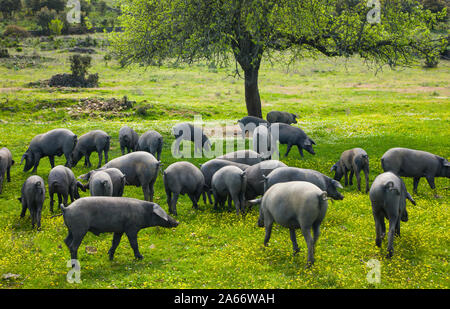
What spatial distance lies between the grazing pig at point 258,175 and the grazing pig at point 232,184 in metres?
0.52

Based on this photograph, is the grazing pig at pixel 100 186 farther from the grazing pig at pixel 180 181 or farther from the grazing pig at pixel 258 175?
the grazing pig at pixel 258 175

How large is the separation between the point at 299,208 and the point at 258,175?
448 cm

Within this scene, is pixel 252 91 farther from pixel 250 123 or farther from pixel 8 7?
pixel 8 7

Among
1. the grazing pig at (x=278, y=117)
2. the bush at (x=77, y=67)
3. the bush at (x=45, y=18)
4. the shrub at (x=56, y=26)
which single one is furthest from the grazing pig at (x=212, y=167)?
the bush at (x=45, y=18)

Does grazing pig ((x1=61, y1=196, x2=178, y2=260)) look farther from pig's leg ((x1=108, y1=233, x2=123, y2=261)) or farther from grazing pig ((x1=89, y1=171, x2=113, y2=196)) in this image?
grazing pig ((x1=89, y1=171, x2=113, y2=196))

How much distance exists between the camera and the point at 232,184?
44.7 feet

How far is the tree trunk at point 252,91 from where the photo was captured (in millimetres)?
25859

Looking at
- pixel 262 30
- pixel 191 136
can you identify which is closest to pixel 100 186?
pixel 191 136

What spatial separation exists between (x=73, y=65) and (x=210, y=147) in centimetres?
3137

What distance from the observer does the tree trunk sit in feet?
84.8

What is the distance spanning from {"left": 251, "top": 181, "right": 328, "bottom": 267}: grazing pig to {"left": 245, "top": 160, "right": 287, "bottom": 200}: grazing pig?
123 inches

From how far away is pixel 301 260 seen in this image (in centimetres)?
1016

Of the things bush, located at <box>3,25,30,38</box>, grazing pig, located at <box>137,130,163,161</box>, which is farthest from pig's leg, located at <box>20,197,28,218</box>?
bush, located at <box>3,25,30,38</box>

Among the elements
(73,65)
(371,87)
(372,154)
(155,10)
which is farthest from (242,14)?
(371,87)
